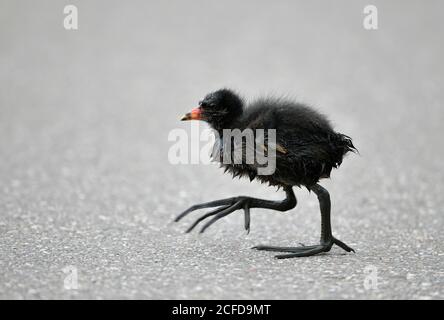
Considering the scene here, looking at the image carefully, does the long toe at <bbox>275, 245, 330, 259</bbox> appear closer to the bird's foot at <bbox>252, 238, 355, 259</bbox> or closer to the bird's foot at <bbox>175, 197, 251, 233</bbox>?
the bird's foot at <bbox>252, 238, 355, 259</bbox>

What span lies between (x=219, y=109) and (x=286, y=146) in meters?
0.56

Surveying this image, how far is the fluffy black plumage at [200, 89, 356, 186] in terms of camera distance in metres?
4.29

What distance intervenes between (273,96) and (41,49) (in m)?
7.62

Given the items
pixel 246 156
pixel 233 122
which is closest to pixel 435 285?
pixel 246 156

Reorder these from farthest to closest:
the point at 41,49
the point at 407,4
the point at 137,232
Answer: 1. the point at 407,4
2. the point at 41,49
3. the point at 137,232

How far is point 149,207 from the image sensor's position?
6281 mm

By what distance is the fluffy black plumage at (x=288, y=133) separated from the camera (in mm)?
4285

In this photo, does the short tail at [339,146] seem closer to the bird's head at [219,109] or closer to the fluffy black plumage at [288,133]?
the fluffy black plumage at [288,133]

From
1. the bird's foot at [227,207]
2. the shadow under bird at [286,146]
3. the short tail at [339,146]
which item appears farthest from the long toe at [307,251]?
the short tail at [339,146]

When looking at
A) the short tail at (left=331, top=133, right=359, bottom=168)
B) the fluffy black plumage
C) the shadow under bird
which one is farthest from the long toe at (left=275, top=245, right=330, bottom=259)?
the short tail at (left=331, top=133, right=359, bottom=168)

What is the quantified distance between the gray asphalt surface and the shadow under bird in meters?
0.28

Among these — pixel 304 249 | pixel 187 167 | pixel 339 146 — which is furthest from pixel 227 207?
pixel 187 167

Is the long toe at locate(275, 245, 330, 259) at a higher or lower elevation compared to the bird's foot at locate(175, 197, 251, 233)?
lower

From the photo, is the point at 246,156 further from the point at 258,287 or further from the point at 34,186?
the point at 34,186
